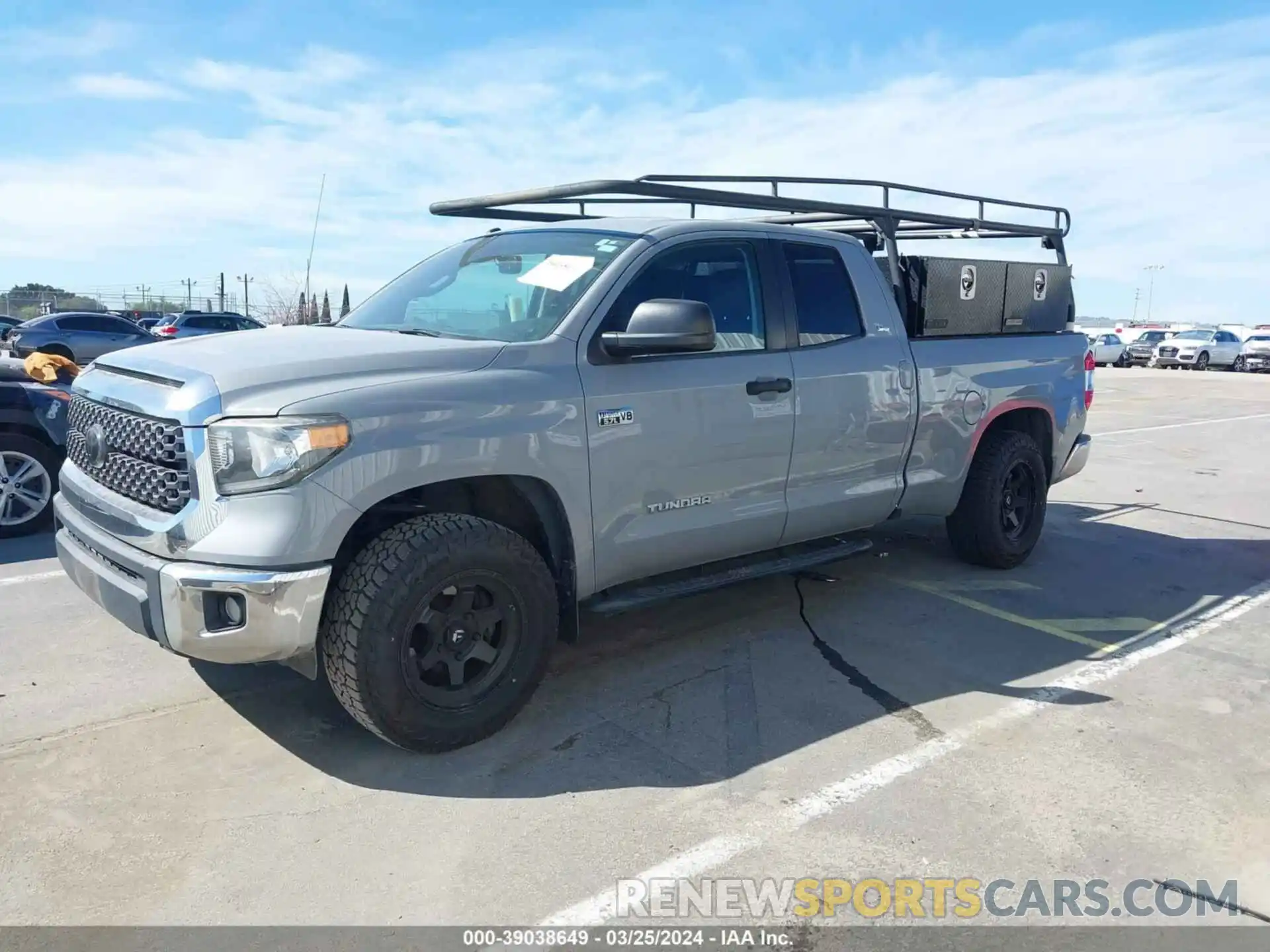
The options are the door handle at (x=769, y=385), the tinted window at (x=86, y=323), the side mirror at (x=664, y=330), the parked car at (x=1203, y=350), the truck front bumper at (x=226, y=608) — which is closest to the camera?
the truck front bumper at (x=226, y=608)

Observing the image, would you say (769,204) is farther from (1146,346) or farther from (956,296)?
(1146,346)

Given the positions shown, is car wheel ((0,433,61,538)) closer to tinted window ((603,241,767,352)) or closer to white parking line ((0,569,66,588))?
white parking line ((0,569,66,588))

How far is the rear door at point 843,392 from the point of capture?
4.79 meters

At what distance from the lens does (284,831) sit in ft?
10.3

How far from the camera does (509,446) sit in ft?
12.0

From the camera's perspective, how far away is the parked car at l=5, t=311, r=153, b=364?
23172mm

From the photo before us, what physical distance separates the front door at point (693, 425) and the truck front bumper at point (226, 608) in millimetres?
1209

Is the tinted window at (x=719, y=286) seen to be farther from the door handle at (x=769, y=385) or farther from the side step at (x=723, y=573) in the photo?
the side step at (x=723, y=573)

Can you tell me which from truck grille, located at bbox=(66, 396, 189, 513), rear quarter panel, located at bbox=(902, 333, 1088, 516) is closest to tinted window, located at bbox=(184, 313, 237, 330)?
rear quarter panel, located at bbox=(902, 333, 1088, 516)

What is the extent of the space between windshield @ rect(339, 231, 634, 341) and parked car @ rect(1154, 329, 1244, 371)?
3984 centimetres

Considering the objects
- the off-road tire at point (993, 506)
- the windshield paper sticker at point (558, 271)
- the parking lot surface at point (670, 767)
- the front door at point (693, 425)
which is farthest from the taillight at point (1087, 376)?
the windshield paper sticker at point (558, 271)

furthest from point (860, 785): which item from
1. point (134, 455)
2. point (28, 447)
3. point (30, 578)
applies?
point (28, 447)

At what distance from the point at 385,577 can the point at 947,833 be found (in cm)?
203

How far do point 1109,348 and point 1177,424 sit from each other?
83.8ft
